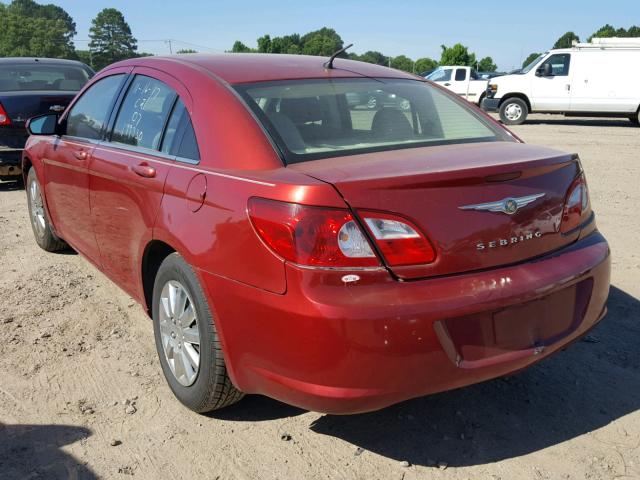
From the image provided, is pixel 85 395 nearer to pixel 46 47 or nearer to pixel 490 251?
pixel 490 251

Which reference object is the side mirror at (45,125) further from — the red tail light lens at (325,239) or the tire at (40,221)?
the red tail light lens at (325,239)

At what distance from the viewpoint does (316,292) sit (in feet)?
7.41

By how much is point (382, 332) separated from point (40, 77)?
26.5 feet

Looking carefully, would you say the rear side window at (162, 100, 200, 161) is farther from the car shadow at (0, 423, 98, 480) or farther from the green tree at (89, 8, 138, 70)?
the green tree at (89, 8, 138, 70)

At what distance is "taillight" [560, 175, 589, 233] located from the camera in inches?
107

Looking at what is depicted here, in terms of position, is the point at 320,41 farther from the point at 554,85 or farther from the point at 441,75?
the point at 554,85

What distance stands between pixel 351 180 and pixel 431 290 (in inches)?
19.3

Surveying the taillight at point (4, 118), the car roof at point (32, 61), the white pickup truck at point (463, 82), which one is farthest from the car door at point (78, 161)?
the white pickup truck at point (463, 82)

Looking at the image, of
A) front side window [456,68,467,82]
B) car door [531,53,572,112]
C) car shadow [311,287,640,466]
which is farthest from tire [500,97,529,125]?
car shadow [311,287,640,466]

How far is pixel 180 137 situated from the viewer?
3080mm

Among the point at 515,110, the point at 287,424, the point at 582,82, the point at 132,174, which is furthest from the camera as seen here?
the point at 515,110

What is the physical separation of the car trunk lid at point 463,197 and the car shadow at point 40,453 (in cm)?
154

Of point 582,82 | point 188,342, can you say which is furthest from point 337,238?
point 582,82

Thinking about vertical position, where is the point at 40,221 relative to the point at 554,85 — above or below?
below
